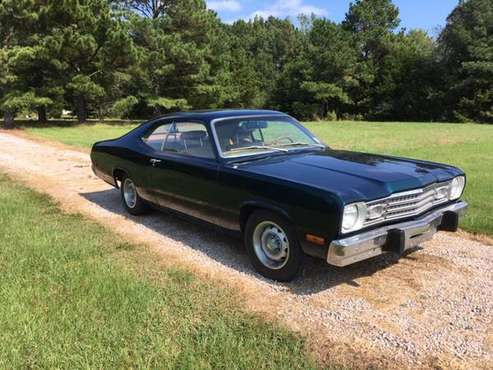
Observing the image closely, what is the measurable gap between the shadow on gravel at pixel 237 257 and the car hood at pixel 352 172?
89cm

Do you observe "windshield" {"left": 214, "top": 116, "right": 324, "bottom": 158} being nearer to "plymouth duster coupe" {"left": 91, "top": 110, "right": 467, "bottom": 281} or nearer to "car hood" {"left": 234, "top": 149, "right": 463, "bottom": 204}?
"plymouth duster coupe" {"left": 91, "top": 110, "right": 467, "bottom": 281}

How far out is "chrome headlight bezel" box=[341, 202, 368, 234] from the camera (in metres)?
3.88

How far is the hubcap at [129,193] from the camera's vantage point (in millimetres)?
6766

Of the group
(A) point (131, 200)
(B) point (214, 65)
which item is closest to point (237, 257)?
(A) point (131, 200)

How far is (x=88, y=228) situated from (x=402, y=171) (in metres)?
3.91

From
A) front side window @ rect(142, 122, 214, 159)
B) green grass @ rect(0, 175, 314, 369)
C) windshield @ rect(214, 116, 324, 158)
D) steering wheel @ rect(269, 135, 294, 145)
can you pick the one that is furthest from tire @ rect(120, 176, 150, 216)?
steering wheel @ rect(269, 135, 294, 145)

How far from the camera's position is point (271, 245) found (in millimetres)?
4531

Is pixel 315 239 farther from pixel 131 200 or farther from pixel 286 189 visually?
pixel 131 200

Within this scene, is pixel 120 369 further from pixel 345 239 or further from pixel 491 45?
pixel 491 45

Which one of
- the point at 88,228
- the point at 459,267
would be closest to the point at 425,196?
the point at 459,267

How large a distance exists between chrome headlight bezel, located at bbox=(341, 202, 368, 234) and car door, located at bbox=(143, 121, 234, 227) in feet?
4.73

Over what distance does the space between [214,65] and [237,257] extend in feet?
112

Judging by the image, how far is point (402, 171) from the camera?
15.1 feet

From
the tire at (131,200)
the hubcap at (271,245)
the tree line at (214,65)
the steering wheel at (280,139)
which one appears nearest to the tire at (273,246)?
the hubcap at (271,245)
